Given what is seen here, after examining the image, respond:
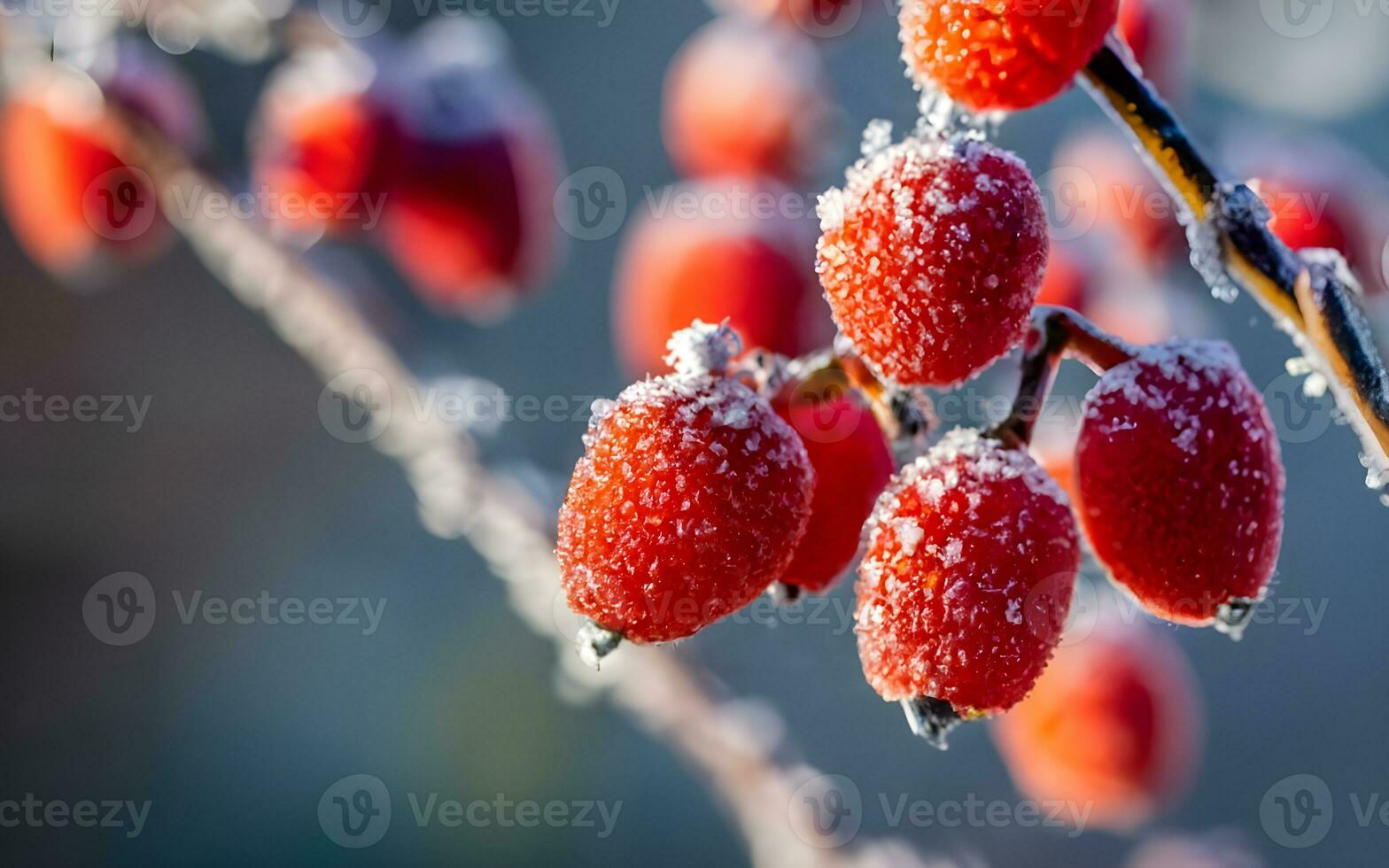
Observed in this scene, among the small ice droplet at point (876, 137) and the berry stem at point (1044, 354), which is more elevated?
the small ice droplet at point (876, 137)

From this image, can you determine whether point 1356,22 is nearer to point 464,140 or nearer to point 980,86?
point 464,140

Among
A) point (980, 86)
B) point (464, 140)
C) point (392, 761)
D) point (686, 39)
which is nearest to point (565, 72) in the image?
point (686, 39)
